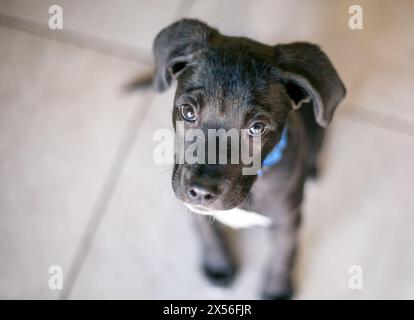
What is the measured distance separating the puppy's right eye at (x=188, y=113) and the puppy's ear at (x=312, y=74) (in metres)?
0.39

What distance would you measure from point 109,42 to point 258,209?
70.0 inches

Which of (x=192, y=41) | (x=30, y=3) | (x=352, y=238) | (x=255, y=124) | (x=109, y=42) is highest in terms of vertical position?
(x=30, y=3)

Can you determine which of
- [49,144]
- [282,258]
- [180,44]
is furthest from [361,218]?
[49,144]

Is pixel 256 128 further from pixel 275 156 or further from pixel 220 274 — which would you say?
pixel 220 274

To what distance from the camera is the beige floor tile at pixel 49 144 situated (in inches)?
122

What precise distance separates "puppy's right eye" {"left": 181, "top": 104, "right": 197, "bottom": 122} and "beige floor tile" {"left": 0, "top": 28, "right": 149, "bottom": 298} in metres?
1.24

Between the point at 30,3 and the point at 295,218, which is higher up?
the point at 30,3

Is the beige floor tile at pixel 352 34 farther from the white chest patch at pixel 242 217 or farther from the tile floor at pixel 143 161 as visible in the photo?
the white chest patch at pixel 242 217

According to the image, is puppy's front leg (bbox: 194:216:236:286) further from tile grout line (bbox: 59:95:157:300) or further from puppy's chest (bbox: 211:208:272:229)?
tile grout line (bbox: 59:95:157:300)

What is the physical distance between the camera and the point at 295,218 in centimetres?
254

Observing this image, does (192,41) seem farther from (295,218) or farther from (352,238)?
(352,238)

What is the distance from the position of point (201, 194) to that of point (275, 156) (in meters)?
0.45
